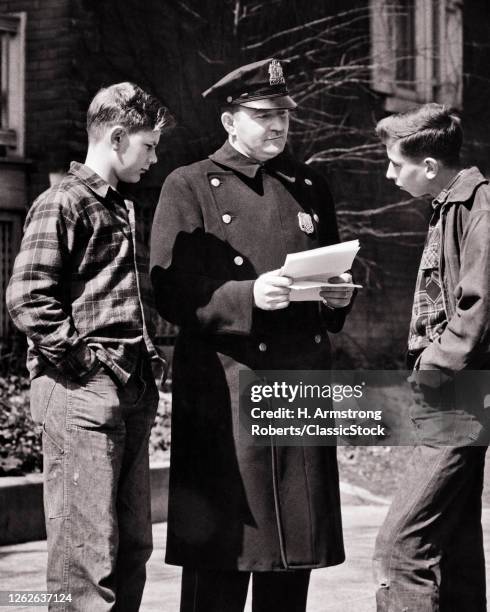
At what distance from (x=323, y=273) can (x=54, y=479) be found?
1.08 m

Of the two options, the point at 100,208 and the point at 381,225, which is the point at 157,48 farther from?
the point at 100,208

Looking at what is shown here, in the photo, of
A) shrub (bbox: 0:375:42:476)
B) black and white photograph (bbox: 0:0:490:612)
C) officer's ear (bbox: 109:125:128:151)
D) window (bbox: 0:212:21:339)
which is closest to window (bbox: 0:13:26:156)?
window (bbox: 0:212:21:339)

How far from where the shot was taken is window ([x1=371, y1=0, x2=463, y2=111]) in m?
13.3

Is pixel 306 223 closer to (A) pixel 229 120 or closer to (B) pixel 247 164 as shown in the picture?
(B) pixel 247 164

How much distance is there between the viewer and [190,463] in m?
3.87

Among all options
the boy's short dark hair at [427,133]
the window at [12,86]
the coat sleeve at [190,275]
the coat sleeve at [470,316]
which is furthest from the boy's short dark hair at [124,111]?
the window at [12,86]

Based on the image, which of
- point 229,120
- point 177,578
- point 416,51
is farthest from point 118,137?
point 416,51

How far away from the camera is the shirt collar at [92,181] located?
378 centimetres

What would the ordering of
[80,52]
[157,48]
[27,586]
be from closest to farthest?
[27,586] < [80,52] < [157,48]

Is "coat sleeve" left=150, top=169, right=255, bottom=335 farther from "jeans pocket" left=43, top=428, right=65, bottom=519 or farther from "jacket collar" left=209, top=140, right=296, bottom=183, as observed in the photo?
"jeans pocket" left=43, top=428, right=65, bottom=519

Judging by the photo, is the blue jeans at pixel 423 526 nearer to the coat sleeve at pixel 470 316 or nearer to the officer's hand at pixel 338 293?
the coat sleeve at pixel 470 316

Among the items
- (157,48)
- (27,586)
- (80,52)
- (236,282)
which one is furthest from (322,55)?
(236,282)

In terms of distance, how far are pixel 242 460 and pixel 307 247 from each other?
78 cm

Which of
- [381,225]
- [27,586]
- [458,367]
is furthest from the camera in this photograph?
[381,225]
